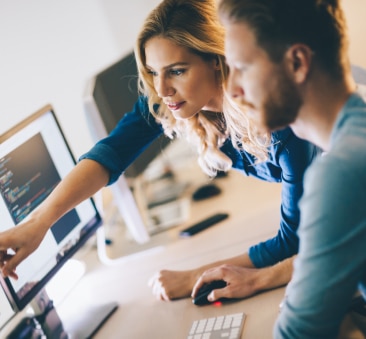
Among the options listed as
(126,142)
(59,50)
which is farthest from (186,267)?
(59,50)

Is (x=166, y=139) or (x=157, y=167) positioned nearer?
(x=166, y=139)

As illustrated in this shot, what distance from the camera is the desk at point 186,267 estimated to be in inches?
48.1

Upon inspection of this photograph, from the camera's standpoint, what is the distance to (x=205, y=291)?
4.27 feet

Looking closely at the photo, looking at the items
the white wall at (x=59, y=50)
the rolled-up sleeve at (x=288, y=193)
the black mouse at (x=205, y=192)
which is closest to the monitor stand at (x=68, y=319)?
the rolled-up sleeve at (x=288, y=193)

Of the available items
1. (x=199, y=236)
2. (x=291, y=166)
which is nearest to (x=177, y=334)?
(x=291, y=166)

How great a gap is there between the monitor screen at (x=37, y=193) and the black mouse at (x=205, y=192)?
0.60 m

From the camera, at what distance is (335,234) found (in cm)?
74

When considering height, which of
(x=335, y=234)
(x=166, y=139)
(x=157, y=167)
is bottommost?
(x=157, y=167)

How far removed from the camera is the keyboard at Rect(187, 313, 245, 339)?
3.66 ft

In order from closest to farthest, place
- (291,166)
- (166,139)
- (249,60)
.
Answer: (249,60)
(291,166)
(166,139)

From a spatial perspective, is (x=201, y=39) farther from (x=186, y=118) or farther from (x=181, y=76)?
(x=186, y=118)

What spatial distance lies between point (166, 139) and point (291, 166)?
3.48 ft

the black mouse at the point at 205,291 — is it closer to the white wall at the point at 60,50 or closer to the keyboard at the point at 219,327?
the keyboard at the point at 219,327

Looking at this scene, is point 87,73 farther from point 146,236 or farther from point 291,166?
point 291,166
